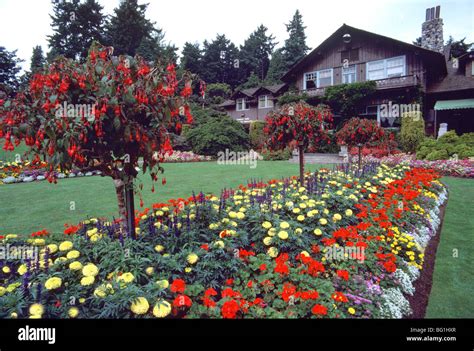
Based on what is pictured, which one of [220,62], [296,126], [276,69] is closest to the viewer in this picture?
[296,126]

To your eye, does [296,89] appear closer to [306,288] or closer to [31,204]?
[31,204]

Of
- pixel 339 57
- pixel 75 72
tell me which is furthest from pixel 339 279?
pixel 339 57

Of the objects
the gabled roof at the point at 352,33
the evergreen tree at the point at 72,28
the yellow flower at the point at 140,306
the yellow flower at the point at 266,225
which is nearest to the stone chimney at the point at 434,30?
the gabled roof at the point at 352,33

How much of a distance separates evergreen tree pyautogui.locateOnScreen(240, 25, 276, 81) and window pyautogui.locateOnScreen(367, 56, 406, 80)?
35.9 metres

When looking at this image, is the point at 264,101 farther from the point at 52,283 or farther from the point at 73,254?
the point at 52,283

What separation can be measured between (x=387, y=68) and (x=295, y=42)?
32.0 m

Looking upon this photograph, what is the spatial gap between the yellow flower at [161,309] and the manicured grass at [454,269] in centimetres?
299

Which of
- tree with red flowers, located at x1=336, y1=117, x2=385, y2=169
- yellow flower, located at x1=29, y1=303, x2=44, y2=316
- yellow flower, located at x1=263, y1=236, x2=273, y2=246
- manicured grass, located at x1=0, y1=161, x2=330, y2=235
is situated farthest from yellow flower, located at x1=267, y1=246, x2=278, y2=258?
tree with red flowers, located at x1=336, y1=117, x2=385, y2=169

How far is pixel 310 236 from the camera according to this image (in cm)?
440

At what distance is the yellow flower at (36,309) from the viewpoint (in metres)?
2.36

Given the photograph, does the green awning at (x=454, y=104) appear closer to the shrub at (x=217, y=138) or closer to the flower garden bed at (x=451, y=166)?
the flower garden bed at (x=451, y=166)

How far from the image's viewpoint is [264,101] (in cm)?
3294

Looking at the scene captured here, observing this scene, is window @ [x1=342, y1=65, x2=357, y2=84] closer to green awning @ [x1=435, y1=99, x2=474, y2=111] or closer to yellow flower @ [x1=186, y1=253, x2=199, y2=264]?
green awning @ [x1=435, y1=99, x2=474, y2=111]

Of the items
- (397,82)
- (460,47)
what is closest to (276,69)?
(460,47)
